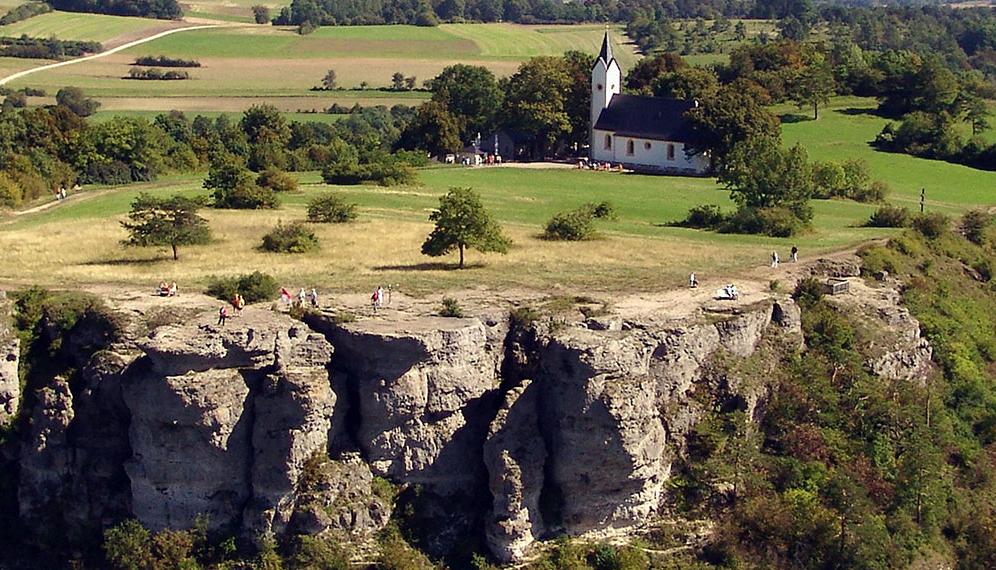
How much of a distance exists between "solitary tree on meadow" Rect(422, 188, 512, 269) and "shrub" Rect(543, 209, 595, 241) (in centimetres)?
762

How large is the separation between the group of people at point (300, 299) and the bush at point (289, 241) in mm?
9862

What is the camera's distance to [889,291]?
4734 centimetres

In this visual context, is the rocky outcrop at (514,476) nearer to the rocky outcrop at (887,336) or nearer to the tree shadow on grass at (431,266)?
the tree shadow on grass at (431,266)

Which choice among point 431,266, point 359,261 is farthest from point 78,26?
point 431,266

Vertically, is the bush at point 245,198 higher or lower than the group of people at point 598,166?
higher

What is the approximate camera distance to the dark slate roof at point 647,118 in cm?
8100

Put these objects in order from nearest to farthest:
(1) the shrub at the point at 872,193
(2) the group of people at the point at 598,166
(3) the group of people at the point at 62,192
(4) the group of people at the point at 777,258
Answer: (4) the group of people at the point at 777,258 < (3) the group of people at the point at 62,192 < (1) the shrub at the point at 872,193 < (2) the group of people at the point at 598,166

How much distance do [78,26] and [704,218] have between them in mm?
112142

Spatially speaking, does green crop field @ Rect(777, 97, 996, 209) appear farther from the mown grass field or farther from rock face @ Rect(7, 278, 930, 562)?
the mown grass field

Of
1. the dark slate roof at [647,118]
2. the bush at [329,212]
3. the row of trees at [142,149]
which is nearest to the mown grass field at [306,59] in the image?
the row of trees at [142,149]

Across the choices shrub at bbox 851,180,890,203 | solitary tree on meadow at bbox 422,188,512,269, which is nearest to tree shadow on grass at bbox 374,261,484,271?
solitary tree on meadow at bbox 422,188,512,269

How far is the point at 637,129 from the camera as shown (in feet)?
272

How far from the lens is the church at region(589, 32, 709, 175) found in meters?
80.8

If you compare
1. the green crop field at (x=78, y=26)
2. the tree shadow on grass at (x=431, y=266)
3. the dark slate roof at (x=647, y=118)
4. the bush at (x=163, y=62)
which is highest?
the green crop field at (x=78, y=26)
